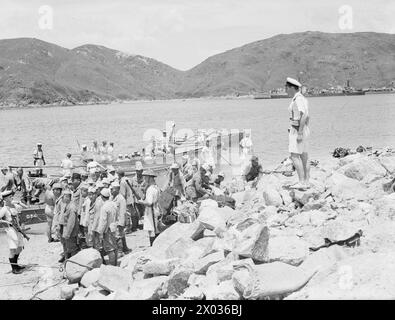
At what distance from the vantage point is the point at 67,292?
8.76m

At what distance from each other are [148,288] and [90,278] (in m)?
2.03

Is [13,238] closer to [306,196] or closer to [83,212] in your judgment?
[83,212]

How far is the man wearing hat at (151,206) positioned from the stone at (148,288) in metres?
2.67

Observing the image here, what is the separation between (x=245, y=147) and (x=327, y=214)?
56.1 ft

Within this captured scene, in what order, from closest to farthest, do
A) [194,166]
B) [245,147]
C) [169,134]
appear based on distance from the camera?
[194,166]
[245,147]
[169,134]

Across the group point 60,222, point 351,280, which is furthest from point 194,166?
point 351,280

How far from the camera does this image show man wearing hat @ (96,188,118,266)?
32.7ft

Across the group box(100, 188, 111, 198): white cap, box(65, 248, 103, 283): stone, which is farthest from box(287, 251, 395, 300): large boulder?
box(100, 188, 111, 198): white cap

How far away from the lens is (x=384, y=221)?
748 cm

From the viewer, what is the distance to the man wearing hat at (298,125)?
29.1 feet

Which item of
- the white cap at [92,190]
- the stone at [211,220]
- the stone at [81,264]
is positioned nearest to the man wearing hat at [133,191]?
the white cap at [92,190]

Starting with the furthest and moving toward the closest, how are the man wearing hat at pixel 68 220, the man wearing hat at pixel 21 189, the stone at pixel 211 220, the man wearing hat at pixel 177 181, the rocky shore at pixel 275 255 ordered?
1. the man wearing hat at pixel 21 189
2. the man wearing hat at pixel 177 181
3. the man wearing hat at pixel 68 220
4. the stone at pixel 211 220
5. the rocky shore at pixel 275 255

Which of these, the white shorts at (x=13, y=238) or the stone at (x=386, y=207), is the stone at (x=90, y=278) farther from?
the stone at (x=386, y=207)
